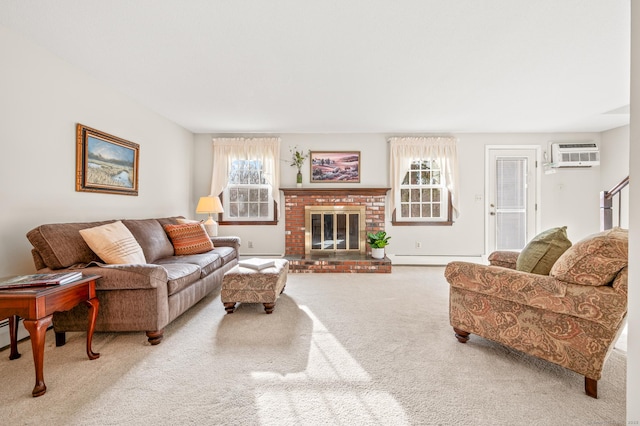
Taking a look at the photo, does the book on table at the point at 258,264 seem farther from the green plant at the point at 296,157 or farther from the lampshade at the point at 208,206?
the green plant at the point at 296,157

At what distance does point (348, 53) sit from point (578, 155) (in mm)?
4959

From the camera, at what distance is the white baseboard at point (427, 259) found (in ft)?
16.8

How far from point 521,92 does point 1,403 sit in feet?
16.9

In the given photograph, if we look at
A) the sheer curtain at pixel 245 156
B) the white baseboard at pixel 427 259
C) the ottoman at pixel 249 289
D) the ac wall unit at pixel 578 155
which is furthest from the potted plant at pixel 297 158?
the ac wall unit at pixel 578 155

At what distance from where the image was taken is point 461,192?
5.23m

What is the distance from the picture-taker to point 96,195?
125 inches

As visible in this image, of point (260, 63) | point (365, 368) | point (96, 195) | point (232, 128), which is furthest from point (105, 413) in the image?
point (232, 128)

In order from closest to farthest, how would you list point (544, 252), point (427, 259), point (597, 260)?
1. point (597, 260)
2. point (544, 252)
3. point (427, 259)

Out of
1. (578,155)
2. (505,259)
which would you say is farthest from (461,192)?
(505,259)

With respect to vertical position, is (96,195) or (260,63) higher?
(260,63)

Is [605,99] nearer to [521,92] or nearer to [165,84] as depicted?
[521,92]

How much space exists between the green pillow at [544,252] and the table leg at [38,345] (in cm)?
299

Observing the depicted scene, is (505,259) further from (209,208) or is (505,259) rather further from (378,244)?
(209,208)

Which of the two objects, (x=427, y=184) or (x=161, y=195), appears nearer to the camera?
(x=161, y=195)
